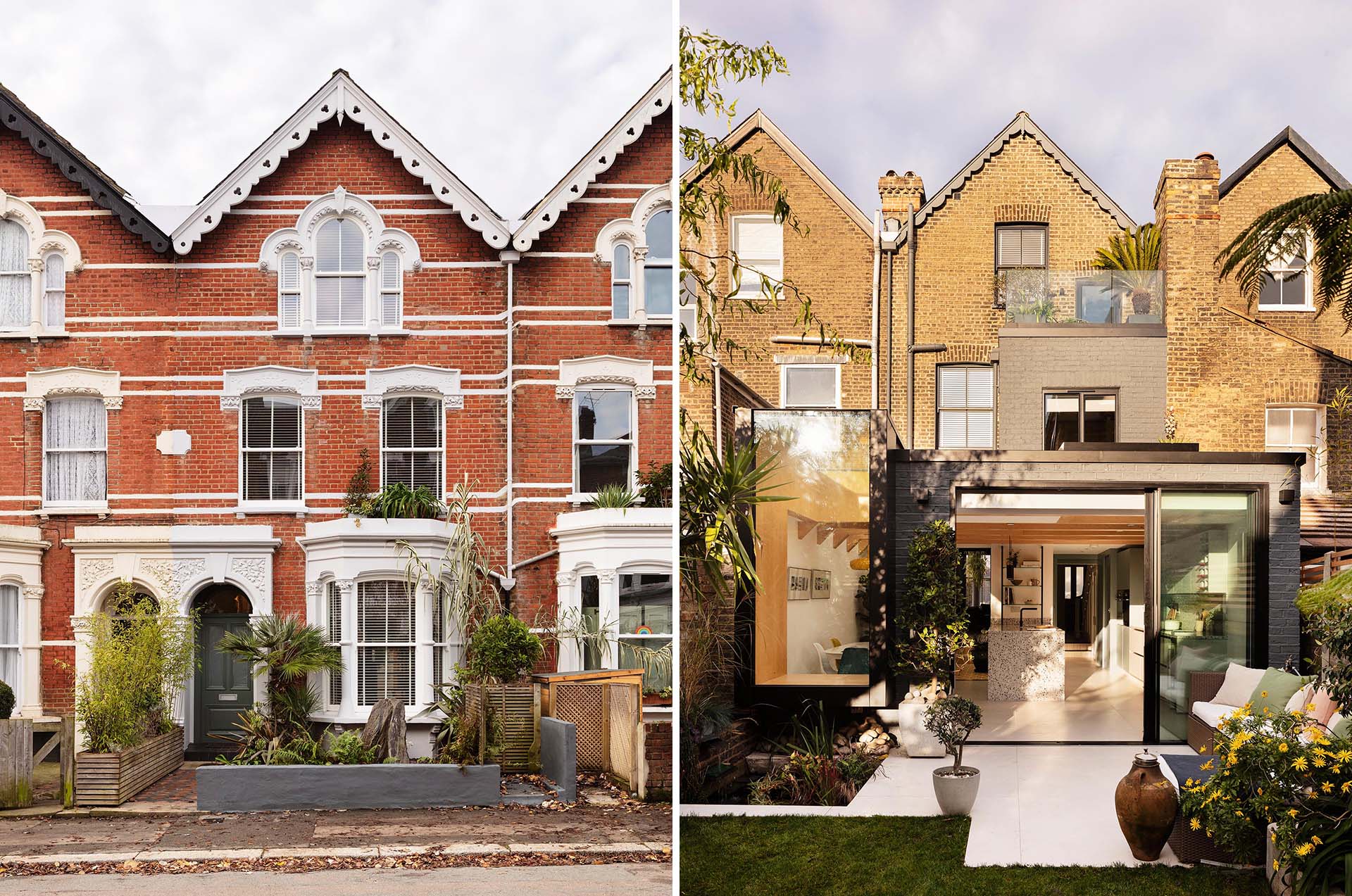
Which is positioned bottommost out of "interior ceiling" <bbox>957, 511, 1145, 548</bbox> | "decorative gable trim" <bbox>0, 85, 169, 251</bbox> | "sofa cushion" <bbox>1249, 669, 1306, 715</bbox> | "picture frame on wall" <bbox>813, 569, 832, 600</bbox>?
"sofa cushion" <bbox>1249, 669, 1306, 715</bbox>

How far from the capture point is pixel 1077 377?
12.4m

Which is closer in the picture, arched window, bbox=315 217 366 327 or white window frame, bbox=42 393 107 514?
white window frame, bbox=42 393 107 514

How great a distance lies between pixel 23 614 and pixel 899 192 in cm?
1142

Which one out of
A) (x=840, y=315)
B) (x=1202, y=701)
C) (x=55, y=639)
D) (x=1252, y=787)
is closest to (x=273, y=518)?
(x=55, y=639)

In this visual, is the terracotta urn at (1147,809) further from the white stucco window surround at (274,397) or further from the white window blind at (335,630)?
the white stucco window surround at (274,397)

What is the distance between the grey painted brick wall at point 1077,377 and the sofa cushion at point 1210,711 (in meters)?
4.85

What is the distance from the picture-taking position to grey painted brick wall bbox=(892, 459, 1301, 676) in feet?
26.7

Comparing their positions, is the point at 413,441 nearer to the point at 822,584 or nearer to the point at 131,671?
the point at 131,671

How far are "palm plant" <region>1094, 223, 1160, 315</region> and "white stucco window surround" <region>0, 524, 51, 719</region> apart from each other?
36.8 feet

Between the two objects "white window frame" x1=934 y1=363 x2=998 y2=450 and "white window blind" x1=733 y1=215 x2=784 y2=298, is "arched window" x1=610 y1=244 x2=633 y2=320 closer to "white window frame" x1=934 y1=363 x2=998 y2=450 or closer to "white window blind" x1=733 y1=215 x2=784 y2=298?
"white window blind" x1=733 y1=215 x2=784 y2=298

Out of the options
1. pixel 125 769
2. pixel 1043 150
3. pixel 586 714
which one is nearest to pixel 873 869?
pixel 586 714

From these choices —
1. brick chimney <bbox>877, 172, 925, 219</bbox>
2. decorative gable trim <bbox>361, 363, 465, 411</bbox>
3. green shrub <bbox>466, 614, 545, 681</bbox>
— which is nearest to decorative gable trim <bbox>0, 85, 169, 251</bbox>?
decorative gable trim <bbox>361, 363, 465, 411</bbox>

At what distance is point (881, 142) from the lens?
1241cm

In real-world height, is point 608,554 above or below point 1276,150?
below
